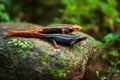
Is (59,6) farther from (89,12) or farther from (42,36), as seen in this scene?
(42,36)

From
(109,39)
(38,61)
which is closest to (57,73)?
(38,61)

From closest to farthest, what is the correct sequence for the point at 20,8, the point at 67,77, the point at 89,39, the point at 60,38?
the point at 67,77 < the point at 60,38 < the point at 89,39 < the point at 20,8

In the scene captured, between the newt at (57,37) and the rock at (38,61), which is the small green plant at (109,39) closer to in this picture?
the newt at (57,37)

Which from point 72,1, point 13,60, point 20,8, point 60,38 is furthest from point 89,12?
point 13,60

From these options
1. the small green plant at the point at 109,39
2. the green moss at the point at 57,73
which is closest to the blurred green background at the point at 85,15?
the small green plant at the point at 109,39

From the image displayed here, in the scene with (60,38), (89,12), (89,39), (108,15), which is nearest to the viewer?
(60,38)

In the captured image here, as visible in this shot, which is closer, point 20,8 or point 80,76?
point 80,76

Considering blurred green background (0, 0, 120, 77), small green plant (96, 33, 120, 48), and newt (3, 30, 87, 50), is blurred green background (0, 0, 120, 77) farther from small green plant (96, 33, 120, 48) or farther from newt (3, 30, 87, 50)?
newt (3, 30, 87, 50)
